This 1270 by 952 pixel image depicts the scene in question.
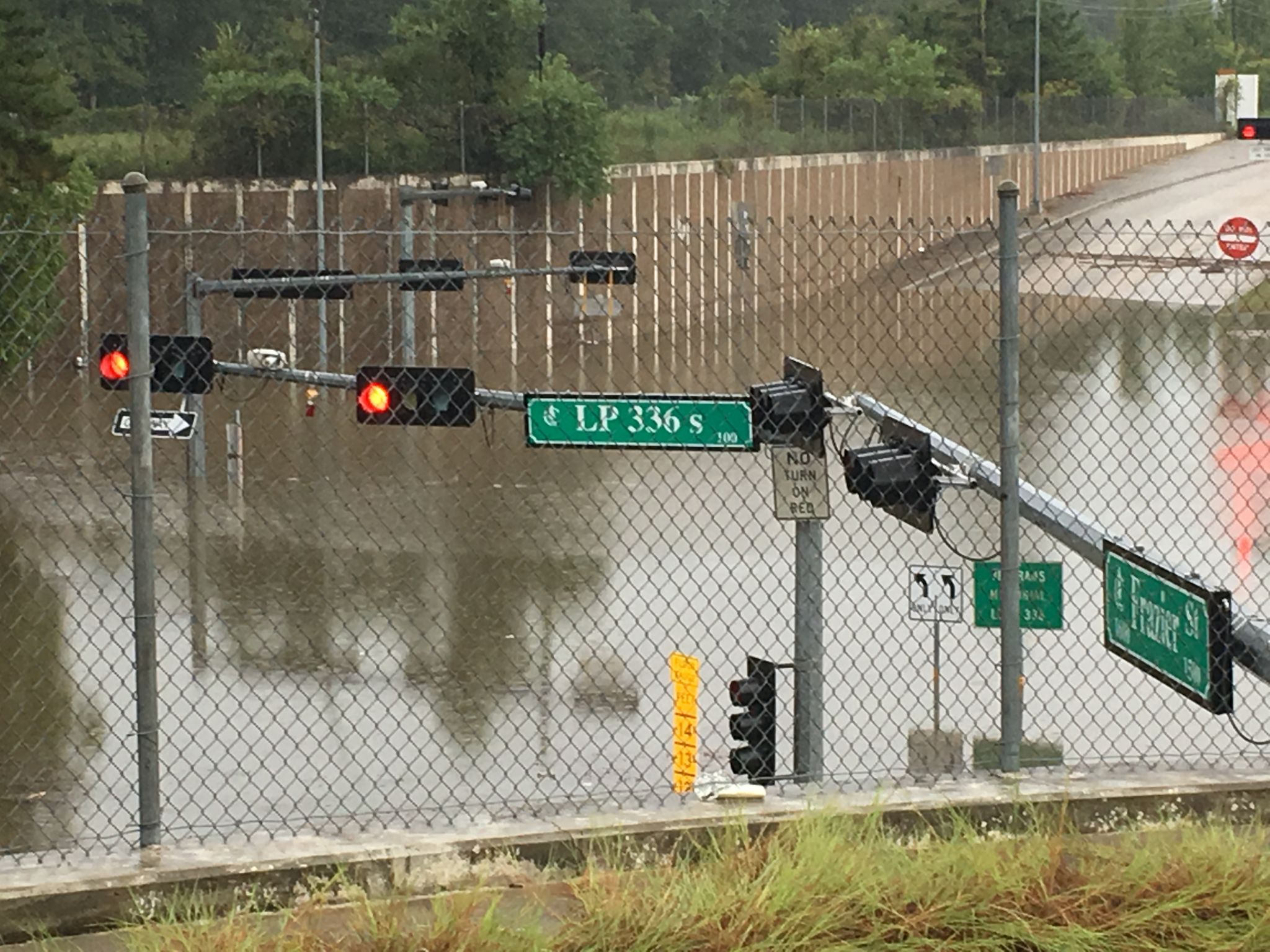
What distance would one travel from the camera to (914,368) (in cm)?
4328

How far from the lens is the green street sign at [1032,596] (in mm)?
8570

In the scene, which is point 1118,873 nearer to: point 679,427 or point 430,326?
point 679,427

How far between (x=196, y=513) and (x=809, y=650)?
64.8 feet

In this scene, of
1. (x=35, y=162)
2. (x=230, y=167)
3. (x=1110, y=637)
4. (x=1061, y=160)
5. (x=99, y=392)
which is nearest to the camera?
(x=1110, y=637)

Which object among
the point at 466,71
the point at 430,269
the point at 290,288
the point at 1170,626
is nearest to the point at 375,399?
the point at 1170,626

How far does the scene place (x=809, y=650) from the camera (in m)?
9.22

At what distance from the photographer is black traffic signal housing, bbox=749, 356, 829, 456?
7.63 metres

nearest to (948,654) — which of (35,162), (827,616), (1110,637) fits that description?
(827,616)

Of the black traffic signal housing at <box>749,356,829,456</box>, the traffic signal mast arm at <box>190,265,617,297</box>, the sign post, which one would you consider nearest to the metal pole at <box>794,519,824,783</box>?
the black traffic signal housing at <box>749,356,829,456</box>

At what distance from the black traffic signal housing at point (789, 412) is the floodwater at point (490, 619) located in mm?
1207

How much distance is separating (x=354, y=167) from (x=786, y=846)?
45.5 metres

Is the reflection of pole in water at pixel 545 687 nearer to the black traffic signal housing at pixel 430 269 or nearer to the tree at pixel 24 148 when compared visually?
the black traffic signal housing at pixel 430 269

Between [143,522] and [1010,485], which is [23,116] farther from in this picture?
[1010,485]

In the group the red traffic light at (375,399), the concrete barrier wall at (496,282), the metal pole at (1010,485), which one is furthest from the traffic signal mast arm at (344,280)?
the metal pole at (1010,485)
